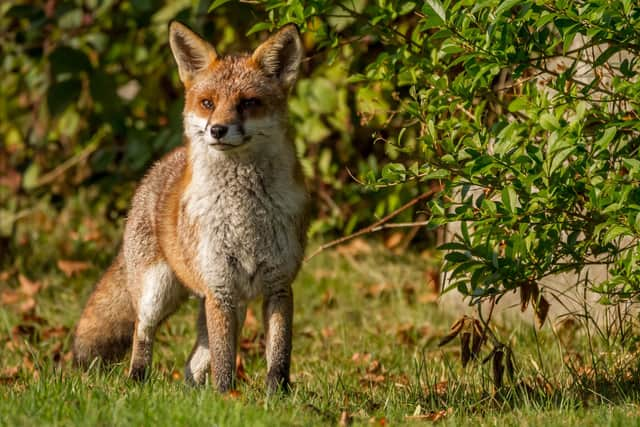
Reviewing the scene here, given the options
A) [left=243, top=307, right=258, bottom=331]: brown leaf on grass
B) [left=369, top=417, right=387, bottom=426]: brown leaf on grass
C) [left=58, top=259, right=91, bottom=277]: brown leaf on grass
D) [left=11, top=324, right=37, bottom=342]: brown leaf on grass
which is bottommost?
[left=11, top=324, right=37, bottom=342]: brown leaf on grass

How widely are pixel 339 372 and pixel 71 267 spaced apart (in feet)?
10.6

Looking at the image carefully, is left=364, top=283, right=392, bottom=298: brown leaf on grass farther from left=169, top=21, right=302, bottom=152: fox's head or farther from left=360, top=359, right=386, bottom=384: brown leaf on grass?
left=169, top=21, right=302, bottom=152: fox's head

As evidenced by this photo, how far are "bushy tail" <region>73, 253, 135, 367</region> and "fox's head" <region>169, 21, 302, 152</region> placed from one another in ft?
4.32

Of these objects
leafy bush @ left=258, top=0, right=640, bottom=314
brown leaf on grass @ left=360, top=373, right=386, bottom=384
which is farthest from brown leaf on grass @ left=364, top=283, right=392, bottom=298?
leafy bush @ left=258, top=0, right=640, bottom=314

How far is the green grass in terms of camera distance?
4.15 meters

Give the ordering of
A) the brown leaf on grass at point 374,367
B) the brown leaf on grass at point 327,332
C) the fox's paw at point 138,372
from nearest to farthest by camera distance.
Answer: the fox's paw at point 138,372 → the brown leaf on grass at point 374,367 → the brown leaf on grass at point 327,332

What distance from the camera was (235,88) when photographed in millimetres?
4902

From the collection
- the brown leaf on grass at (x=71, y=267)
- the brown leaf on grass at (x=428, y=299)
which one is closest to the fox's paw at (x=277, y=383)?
the brown leaf on grass at (x=428, y=299)

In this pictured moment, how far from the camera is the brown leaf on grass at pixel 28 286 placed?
782 cm

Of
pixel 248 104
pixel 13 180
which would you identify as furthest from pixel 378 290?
pixel 13 180

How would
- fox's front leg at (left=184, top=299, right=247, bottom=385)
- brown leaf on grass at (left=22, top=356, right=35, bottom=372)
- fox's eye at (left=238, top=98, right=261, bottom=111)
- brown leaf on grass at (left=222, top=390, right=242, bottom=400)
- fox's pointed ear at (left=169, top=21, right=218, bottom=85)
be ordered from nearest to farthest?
brown leaf on grass at (left=222, top=390, right=242, bottom=400) → fox's eye at (left=238, top=98, right=261, bottom=111) → fox's pointed ear at (left=169, top=21, right=218, bottom=85) → fox's front leg at (left=184, top=299, right=247, bottom=385) → brown leaf on grass at (left=22, top=356, right=35, bottom=372)

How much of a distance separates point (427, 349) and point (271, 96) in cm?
244

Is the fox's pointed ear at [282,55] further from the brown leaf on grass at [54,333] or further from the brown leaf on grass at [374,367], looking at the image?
the brown leaf on grass at [54,333]

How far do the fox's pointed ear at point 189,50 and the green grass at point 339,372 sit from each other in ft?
5.27
